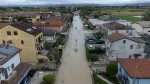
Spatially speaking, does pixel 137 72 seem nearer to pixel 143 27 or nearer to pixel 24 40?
pixel 24 40

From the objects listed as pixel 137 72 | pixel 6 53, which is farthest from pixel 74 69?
pixel 6 53

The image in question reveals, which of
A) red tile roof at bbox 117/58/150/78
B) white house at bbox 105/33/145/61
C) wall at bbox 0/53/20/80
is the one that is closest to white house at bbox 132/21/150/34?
white house at bbox 105/33/145/61

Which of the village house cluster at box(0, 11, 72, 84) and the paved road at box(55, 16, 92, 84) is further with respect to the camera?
the paved road at box(55, 16, 92, 84)

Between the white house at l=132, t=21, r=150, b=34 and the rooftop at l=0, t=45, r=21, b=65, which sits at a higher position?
the white house at l=132, t=21, r=150, b=34

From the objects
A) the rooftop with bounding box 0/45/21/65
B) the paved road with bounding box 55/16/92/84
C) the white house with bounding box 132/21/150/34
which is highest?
the white house with bounding box 132/21/150/34

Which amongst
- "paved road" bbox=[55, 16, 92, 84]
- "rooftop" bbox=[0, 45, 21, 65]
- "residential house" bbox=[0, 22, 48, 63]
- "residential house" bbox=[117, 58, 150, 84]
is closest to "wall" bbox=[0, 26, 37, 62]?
"residential house" bbox=[0, 22, 48, 63]

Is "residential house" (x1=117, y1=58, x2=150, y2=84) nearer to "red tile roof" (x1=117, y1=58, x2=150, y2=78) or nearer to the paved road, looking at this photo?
"red tile roof" (x1=117, y1=58, x2=150, y2=78)

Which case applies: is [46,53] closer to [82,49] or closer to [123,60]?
[82,49]

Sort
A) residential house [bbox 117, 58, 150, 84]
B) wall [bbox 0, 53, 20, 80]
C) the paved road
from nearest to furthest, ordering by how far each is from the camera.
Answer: residential house [bbox 117, 58, 150, 84], wall [bbox 0, 53, 20, 80], the paved road

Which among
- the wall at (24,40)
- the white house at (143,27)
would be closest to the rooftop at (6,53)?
the wall at (24,40)

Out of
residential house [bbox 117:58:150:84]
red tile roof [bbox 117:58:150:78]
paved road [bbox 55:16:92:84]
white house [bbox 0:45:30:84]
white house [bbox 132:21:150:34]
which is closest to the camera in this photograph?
white house [bbox 0:45:30:84]
